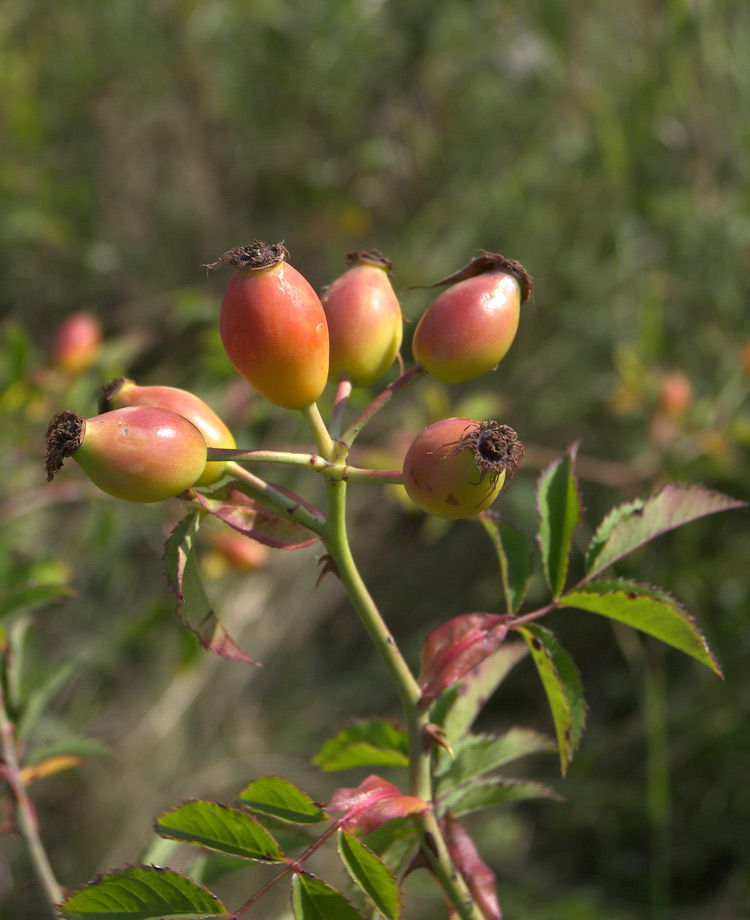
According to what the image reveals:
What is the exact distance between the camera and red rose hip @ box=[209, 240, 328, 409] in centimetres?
59

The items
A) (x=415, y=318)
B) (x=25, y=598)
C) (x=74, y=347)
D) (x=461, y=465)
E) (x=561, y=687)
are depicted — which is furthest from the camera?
(x=415, y=318)

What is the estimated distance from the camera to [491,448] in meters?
0.53

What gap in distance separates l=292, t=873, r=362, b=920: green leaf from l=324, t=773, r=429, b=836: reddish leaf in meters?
0.05

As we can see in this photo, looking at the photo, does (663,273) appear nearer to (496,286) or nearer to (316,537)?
(496,286)

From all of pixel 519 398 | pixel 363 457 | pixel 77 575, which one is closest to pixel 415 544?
pixel 519 398

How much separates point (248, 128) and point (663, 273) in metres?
1.83

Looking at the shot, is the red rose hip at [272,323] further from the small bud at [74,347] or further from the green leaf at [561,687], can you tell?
the small bud at [74,347]

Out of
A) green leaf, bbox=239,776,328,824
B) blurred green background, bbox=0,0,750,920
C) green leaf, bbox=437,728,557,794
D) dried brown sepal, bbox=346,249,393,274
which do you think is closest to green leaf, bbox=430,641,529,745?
green leaf, bbox=437,728,557,794

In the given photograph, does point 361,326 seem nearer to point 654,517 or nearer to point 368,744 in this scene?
point 654,517

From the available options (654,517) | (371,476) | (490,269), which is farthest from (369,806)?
(490,269)

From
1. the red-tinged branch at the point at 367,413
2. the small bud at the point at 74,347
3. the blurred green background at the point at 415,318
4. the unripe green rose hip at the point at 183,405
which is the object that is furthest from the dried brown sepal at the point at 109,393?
the small bud at the point at 74,347

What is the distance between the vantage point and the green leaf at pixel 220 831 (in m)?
0.59

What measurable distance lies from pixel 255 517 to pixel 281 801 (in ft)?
0.81

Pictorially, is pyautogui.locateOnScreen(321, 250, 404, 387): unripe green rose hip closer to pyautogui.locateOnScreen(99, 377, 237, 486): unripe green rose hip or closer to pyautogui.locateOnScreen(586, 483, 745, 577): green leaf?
pyautogui.locateOnScreen(99, 377, 237, 486): unripe green rose hip
